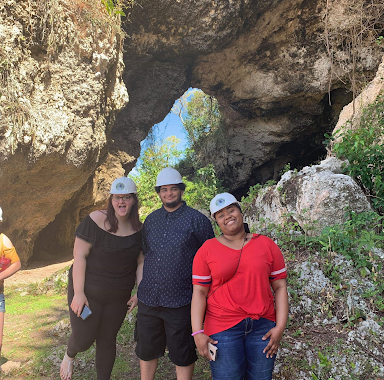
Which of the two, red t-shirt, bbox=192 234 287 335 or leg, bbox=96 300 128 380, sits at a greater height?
red t-shirt, bbox=192 234 287 335

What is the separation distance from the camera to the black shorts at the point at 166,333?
229cm

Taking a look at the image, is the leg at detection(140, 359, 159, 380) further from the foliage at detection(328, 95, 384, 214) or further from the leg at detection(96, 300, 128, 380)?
the foliage at detection(328, 95, 384, 214)

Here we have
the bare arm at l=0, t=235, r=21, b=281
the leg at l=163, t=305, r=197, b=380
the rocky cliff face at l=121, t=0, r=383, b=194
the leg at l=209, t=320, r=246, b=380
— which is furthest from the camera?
the rocky cliff face at l=121, t=0, r=383, b=194

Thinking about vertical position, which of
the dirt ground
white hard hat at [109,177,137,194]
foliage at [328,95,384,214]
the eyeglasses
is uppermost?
foliage at [328,95,384,214]

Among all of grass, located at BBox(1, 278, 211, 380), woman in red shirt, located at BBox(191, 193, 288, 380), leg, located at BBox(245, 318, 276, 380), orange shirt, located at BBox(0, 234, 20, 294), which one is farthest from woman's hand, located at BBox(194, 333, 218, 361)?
orange shirt, located at BBox(0, 234, 20, 294)

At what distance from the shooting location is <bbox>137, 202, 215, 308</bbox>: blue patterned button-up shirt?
2.31 m

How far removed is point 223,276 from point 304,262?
7.45ft

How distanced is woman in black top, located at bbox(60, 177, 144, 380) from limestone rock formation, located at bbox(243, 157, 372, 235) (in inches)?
109

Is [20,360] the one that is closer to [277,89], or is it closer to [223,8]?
[223,8]

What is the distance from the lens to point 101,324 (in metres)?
2.59

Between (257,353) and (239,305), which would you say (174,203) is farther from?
(257,353)

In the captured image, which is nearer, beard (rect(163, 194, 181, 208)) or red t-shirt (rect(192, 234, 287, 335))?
red t-shirt (rect(192, 234, 287, 335))

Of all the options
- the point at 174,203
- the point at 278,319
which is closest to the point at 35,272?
the point at 174,203

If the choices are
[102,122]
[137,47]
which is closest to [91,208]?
[102,122]
